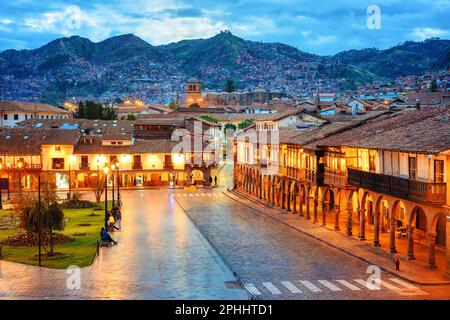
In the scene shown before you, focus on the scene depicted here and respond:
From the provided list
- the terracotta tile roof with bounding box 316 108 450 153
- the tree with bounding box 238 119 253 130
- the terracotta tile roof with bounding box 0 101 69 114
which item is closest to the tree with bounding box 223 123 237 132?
the tree with bounding box 238 119 253 130

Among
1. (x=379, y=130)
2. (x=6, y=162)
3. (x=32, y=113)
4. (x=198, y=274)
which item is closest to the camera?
(x=198, y=274)

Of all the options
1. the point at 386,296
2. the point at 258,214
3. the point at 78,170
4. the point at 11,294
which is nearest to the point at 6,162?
the point at 78,170

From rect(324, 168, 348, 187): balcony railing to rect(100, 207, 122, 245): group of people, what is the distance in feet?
49.7

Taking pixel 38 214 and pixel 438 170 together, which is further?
pixel 38 214

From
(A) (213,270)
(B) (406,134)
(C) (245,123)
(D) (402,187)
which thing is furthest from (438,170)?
(C) (245,123)

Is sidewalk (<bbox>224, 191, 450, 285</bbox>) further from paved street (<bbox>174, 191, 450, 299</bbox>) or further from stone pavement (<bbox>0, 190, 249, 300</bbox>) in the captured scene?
stone pavement (<bbox>0, 190, 249, 300</bbox>)

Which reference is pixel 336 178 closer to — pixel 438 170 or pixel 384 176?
pixel 384 176

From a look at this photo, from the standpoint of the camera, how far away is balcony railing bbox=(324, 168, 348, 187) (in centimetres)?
4372

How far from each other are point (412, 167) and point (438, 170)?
11.1 feet

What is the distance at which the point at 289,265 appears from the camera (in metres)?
33.2

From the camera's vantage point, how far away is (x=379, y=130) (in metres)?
42.6

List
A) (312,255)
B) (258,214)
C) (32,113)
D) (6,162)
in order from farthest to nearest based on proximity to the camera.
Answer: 1. (32,113)
2. (6,162)
3. (258,214)
4. (312,255)
